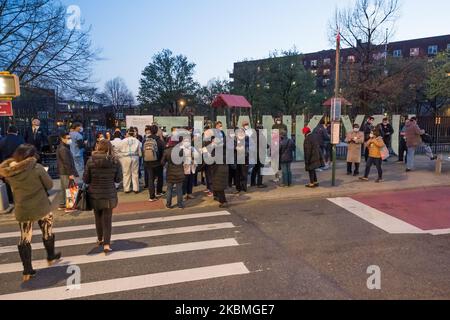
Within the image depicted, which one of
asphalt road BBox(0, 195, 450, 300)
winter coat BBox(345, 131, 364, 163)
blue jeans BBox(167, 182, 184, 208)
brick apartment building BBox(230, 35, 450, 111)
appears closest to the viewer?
asphalt road BBox(0, 195, 450, 300)

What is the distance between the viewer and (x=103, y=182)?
5309 millimetres

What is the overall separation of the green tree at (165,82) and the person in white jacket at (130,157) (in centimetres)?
4265

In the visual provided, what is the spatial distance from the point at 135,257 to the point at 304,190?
575cm

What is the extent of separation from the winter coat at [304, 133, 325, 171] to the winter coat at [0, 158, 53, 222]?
7.12 m

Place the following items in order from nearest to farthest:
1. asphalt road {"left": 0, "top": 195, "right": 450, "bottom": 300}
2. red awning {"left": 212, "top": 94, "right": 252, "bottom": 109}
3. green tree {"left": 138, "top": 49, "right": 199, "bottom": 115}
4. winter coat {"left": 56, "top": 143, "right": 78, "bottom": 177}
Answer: asphalt road {"left": 0, "top": 195, "right": 450, "bottom": 300} < winter coat {"left": 56, "top": 143, "right": 78, "bottom": 177} < red awning {"left": 212, "top": 94, "right": 252, "bottom": 109} < green tree {"left": 138, "top": 49, "right": 199, "bottom": 115}

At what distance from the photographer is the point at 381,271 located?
14.6 feet

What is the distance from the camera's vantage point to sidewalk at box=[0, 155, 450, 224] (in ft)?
27.5

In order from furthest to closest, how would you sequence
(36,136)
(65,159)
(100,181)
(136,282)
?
(36,136) < (65,159) < (100,181) < (136,282)

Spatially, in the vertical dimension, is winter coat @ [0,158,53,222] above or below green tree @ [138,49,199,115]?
below

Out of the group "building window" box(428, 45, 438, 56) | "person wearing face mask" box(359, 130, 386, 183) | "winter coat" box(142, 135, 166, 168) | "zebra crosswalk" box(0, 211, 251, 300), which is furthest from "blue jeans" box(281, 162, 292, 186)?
"building window" box(428, 45, 438, 56)

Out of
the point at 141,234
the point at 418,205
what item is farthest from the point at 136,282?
the point at 418,205

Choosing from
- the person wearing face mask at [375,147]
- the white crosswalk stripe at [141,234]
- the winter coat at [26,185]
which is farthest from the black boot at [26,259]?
the person wearing face mask at [375,147]

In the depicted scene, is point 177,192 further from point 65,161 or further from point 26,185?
point 26,185

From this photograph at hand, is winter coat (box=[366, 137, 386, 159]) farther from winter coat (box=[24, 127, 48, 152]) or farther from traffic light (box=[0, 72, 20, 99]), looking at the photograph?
winter coat (box=[24, 127, 48, 152])
